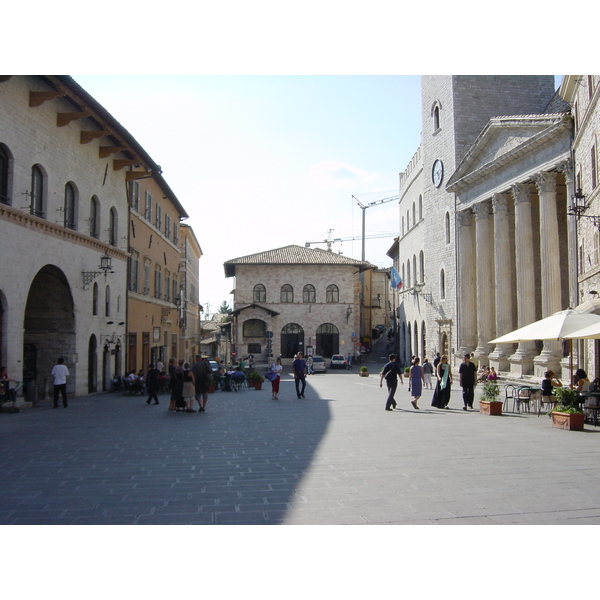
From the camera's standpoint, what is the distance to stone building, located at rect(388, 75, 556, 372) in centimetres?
3222

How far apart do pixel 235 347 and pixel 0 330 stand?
40182 mm

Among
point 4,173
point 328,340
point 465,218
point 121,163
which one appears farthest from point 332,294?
point 4,173

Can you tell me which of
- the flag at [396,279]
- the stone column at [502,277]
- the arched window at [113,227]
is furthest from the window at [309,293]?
the arched window at [113,227]

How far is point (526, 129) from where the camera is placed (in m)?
26.5

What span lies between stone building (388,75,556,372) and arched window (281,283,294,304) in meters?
18.3

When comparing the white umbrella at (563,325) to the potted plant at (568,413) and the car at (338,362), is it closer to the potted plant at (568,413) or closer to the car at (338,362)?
the potted plant at (568,413)

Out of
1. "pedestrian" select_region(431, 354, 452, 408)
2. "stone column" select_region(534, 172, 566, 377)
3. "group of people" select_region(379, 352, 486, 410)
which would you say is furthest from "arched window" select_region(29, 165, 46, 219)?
"stone column" select_region(534, 172, 566, 377)

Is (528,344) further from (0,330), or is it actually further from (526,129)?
(0,330)

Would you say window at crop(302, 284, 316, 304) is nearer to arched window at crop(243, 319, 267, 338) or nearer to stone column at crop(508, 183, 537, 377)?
arched window at crop(243, 319, 267, 338)

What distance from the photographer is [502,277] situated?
2992 cm

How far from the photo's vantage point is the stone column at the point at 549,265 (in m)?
24.7

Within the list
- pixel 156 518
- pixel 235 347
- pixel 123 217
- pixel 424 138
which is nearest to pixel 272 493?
pixel 156 518

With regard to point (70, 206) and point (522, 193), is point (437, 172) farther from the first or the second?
point (70, 206)

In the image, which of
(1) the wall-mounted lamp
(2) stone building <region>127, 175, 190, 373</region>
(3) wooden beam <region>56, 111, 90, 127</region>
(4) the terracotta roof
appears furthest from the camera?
(4) the terracotta roof
